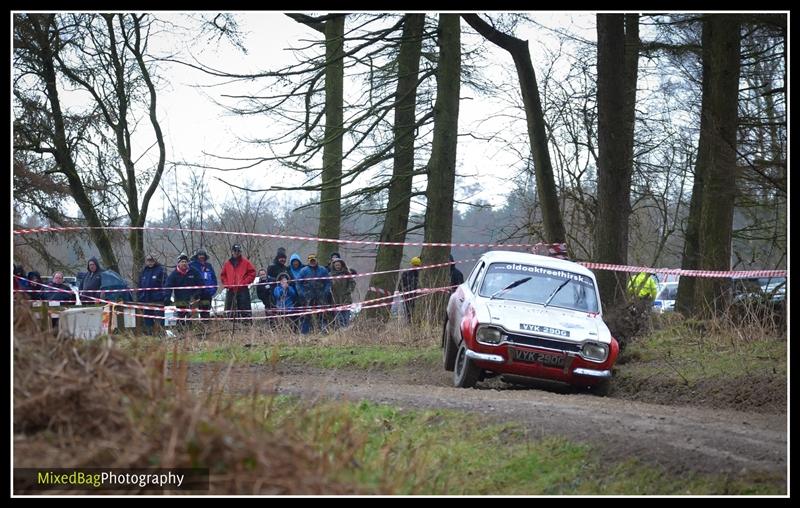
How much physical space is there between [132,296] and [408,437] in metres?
12.6

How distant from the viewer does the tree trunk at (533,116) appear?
1917 centimetres

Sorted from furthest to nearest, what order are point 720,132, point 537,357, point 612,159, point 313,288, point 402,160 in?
point 402,160 → point 313,288 → point 612,159 → point 720,132 → point 537,357

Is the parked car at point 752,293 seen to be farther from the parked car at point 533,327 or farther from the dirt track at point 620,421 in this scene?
the dirt track at point 620,421

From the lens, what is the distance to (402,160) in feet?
76.0

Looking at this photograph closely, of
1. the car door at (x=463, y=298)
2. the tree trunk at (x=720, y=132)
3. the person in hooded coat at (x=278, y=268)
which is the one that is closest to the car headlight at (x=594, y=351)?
the car door at (x=463, y=298)

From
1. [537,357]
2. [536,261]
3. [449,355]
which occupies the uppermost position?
Answer: [536,261]

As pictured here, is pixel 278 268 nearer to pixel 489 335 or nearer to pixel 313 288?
pixel 313 288

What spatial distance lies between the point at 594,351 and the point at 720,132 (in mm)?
5453

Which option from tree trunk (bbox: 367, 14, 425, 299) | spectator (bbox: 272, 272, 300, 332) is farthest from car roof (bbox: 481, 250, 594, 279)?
tree trunk (bbox: 367, 14, 425, 299)

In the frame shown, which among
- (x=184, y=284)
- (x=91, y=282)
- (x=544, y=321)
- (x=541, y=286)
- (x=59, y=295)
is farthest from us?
(x=184, y=284)

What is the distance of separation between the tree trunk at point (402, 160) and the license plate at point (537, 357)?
10444 mm

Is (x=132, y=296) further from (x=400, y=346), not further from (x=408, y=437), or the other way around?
(x=408, y=437)

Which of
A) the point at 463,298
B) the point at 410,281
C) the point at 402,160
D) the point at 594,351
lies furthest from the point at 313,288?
the point at 594,351
